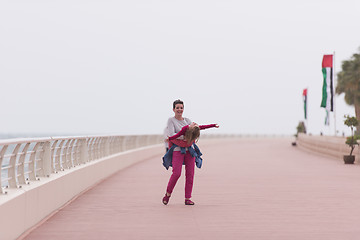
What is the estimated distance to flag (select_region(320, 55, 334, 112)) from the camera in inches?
1661

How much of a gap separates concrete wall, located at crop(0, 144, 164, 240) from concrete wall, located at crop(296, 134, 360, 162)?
17.7m

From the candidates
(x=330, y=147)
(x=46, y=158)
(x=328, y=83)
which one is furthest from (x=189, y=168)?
(x=328, y=83)

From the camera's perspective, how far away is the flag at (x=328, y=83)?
42.2 metres

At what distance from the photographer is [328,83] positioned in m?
42.6

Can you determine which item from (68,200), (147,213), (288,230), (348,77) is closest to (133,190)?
(68,200)

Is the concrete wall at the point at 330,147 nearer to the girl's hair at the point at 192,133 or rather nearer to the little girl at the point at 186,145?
the little girl at the point at 186,145

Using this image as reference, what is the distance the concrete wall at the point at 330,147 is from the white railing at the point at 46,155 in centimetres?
1259

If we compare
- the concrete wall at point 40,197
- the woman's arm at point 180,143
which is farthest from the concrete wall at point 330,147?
the woman's arm at point 180,143

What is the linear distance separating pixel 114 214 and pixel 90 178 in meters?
6.01

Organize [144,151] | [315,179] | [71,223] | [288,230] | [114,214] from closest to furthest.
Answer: [288,230] → [71,223] → [114,214] → [315,179] → [144,151]

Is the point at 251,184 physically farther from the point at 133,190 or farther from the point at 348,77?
the point at 348,77

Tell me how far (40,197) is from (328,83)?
3398 cm

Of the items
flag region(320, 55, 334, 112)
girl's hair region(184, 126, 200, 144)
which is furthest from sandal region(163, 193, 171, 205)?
flag region(320, 55, 334, 112)

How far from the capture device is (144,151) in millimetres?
34750
